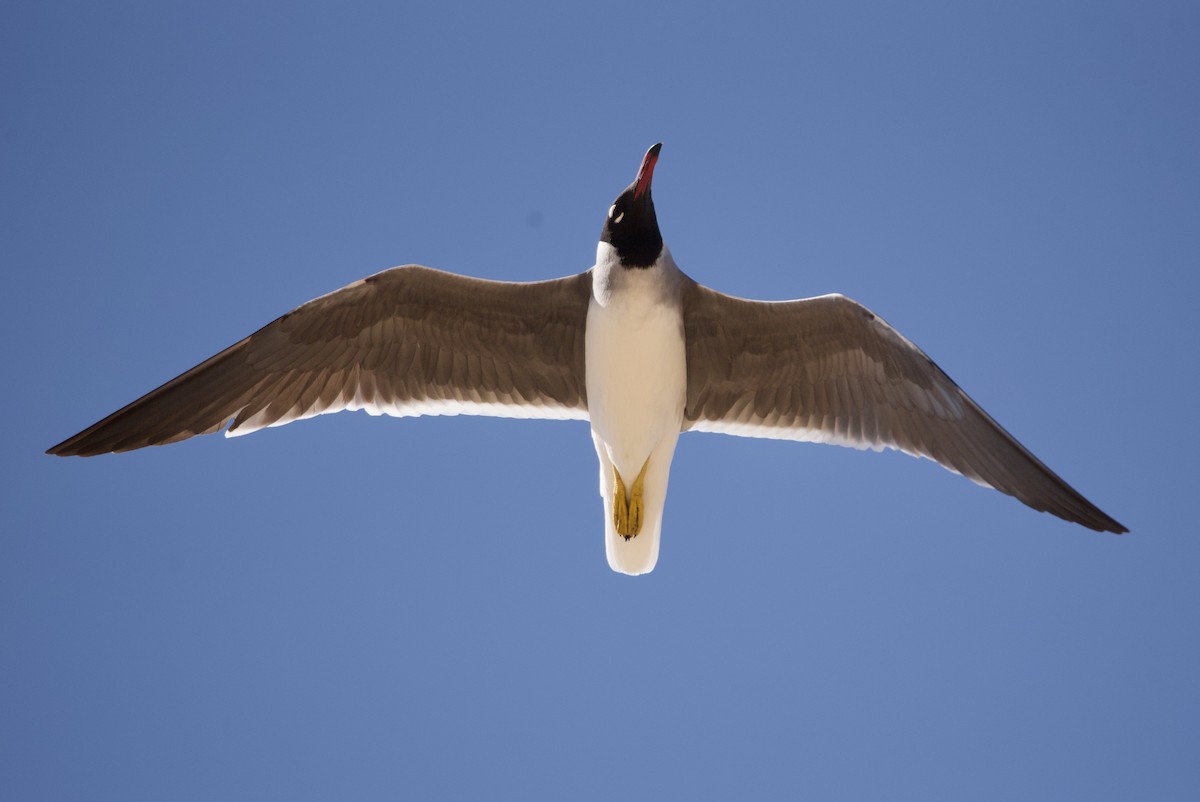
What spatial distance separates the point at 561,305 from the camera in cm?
586

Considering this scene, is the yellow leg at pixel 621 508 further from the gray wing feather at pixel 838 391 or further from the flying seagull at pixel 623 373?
the gray wing feather at pixel 838 391

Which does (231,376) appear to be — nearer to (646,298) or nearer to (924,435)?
(646,298)

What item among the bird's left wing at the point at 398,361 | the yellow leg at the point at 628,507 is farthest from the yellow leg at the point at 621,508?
the bird's left wing at the point at 398,361

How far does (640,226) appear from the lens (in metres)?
5.40

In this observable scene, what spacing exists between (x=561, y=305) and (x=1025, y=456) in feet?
8.60

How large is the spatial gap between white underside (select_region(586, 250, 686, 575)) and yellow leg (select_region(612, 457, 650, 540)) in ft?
0.09

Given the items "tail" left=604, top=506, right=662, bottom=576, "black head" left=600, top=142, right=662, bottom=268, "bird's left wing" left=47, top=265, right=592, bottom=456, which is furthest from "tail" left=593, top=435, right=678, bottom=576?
"black head" left=600, top=142, right=662, bottom=268

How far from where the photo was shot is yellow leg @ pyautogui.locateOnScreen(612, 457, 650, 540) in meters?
5.75

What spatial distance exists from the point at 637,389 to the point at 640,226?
85cm

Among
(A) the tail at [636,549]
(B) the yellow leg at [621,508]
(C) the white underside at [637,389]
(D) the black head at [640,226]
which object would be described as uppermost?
(D) the black head at [640,226]

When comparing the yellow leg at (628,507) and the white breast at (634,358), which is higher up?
the white breast at (634,358)

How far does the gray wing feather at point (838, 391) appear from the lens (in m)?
5.66

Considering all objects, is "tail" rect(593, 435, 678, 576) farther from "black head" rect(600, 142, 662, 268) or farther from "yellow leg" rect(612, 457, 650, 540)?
"black head" rect(600, 142, 662, 268)

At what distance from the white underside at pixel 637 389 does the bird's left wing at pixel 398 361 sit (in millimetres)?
311
